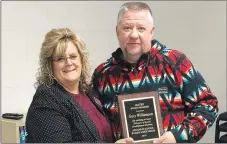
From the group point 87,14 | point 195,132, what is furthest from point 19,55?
point 195,132

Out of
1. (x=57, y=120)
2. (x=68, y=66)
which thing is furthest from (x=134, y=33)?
(x=57, y=120)

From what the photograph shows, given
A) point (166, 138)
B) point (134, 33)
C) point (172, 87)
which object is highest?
point (134, 33)

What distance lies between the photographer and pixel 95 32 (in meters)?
3.49

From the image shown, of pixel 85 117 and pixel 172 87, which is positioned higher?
pixel 172 87

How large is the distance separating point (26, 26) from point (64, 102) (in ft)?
5.61

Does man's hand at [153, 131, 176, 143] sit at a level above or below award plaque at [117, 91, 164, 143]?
below

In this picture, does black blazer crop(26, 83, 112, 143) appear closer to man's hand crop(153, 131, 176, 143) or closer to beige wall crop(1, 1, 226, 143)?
man's hand crop(153, 131, 176, 143)

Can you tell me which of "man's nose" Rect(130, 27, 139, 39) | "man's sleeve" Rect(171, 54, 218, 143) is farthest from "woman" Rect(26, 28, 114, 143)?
"man's sleeve" Rect(171, 54, 218, 143)

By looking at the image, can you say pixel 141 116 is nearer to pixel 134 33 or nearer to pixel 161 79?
pixel 161 79

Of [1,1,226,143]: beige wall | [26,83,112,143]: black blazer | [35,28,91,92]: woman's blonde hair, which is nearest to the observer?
[26,83,112,143]: black blazer

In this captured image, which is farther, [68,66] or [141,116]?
[68,66]

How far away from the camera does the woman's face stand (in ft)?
5.79

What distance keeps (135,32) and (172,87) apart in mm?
366

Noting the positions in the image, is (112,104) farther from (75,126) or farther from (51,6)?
(51,6)
